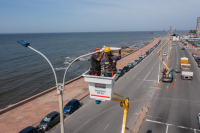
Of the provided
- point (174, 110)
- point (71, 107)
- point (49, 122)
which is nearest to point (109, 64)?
point (49, 122)

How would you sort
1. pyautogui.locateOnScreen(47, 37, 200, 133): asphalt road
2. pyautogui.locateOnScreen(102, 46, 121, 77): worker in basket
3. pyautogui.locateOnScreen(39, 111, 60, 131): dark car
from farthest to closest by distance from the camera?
pyautogui.locateOnScreen(39, 111, 60, 131): dark car, pyautogui.locateOnScreen(47, 37, 200, 133): asphalt road, pyautogui.locateOnScreen(102, 46, 121, 77): worker in basket

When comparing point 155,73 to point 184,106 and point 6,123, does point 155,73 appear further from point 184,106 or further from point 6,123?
point 6,123

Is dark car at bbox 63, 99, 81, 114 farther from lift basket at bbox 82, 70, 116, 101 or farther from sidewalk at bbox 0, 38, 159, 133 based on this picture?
lift basket at bbox 82, 70, 116, 101

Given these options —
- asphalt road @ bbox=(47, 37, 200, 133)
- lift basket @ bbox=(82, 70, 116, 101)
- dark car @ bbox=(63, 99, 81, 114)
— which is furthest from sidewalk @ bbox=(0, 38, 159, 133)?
lift basket @ bbox=(82, 70, 116, 101)

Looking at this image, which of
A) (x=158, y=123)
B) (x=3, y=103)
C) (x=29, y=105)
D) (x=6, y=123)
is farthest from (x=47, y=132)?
(x=3, y=103)

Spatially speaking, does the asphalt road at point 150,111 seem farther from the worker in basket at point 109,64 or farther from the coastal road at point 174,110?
the worker in basket at point 109,64

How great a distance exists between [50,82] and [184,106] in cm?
3320

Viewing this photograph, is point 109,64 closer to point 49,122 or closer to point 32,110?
point 49,122

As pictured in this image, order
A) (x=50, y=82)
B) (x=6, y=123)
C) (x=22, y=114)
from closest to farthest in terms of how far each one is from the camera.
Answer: (x=6, y=123)
(x=22, y=114)
(x=50, y=82)

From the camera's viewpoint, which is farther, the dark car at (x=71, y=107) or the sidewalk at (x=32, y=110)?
the dark car at (x=71, y=107)

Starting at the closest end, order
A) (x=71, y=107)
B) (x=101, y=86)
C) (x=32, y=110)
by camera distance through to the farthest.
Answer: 1. (x=101, y=86)
2. (x=71, y=107)
3. (x=32, y=110)

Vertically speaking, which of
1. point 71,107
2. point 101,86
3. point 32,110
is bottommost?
point 32,110

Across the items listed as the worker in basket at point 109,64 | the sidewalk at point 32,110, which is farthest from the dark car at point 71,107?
the worker in basket at point 109,64

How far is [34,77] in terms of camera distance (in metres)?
47.6
